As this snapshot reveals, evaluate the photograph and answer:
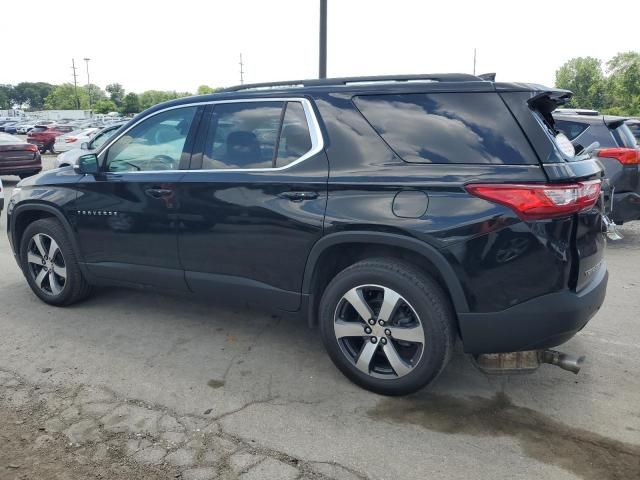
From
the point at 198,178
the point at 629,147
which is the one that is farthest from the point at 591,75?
the point at 198,178

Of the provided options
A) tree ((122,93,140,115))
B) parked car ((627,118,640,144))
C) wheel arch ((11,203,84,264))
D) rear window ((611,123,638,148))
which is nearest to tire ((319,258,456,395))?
wheel arch ((11,203,84,264))

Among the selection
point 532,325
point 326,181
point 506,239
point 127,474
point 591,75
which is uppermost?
point 591,75

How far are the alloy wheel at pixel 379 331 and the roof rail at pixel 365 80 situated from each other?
1.26 metres

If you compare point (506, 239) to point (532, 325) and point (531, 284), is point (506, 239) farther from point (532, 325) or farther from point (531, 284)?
point (532, 325)

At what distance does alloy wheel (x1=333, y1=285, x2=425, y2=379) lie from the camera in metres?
3.09

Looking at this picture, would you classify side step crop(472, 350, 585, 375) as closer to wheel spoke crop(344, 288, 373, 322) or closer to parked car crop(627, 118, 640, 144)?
wheel spoke crop(344, 288, 373, 322)

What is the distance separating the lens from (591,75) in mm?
83000

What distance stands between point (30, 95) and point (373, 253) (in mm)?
178044

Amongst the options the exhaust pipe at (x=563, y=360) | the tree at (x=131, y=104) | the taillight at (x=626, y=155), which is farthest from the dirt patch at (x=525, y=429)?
the tree at (x=131, y=104)

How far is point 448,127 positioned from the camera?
9.90 feet

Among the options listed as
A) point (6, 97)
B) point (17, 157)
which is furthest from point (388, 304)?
point (6, 97)

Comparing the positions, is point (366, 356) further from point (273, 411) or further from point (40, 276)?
point (40, 276)

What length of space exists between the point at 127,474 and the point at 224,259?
1534 mm

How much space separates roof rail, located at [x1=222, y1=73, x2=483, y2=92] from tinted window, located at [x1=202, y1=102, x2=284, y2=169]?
0.20m
